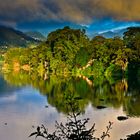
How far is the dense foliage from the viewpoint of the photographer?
221ft

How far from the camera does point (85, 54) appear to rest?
72.7m

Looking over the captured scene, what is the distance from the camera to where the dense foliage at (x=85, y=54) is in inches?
2650

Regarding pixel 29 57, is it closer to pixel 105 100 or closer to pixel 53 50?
pixel 53 50

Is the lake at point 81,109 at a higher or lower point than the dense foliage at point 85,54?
lower

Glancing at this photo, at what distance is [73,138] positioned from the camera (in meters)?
7.06

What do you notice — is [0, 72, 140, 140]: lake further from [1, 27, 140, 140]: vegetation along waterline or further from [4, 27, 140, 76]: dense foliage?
[4, 27, 140, 76]: dense foliage

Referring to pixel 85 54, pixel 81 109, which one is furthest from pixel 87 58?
pixel 81 109

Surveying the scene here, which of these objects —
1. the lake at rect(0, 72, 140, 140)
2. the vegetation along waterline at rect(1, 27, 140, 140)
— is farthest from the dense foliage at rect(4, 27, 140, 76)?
the lake at rect(0, 72, 140, 140)

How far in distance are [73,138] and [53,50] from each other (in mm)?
73677

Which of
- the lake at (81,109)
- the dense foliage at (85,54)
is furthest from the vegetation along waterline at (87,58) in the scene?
the lake at (81,109)

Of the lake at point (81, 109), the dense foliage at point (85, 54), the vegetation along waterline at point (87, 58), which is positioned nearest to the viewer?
the lake at point (81, 109)

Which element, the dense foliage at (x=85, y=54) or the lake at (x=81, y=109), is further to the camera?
the dense foliage at (x=85, y=54)

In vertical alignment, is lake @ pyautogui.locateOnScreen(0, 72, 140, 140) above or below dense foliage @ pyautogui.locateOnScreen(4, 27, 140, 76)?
below

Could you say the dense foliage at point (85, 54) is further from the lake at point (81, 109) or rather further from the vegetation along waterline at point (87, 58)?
the lake at point (81, 109)
